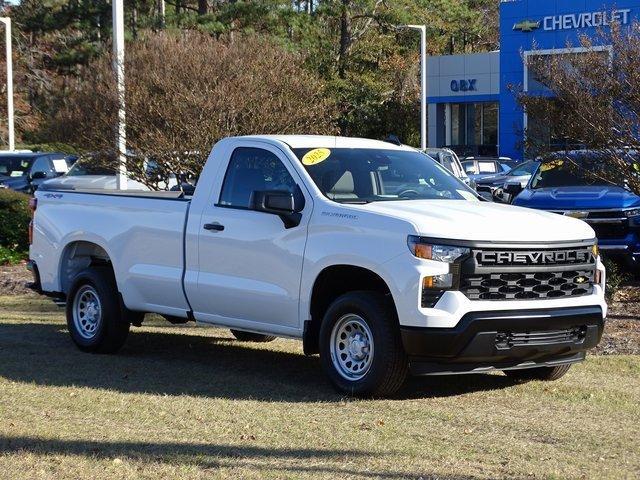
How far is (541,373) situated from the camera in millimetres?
9281

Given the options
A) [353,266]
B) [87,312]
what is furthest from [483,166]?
[353,266]

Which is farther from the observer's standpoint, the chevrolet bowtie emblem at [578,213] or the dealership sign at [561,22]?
the dealership sign at [561,22]

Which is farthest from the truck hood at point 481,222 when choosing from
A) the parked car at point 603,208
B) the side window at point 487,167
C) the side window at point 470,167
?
the side window at point 487,167

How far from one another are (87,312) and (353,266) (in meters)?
3.37

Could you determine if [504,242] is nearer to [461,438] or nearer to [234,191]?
[461,438]

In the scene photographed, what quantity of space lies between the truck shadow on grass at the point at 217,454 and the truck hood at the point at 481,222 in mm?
1878

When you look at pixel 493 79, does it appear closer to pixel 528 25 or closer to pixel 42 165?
pixel 528 25

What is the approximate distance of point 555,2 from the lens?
46281 mm

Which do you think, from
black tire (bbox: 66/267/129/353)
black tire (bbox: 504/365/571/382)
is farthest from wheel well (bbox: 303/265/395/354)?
black tire (bbox: 66/267/129/353)

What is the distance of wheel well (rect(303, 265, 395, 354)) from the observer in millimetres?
8599

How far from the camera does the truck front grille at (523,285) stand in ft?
26.3

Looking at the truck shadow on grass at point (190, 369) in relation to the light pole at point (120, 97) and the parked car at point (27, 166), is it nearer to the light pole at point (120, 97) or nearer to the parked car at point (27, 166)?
the light pole at point (120, 97)

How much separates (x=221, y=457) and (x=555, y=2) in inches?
1656

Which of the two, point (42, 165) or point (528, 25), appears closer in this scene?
point (42, 165)
